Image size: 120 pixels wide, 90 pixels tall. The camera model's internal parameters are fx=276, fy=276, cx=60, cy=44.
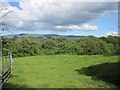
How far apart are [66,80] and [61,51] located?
93.2ft

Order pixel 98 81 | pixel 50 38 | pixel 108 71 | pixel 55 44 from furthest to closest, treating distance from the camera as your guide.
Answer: pixel 50 38 → pixel 55 44 → pixel 108 71 → pixel 98 81

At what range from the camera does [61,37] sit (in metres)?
48.2

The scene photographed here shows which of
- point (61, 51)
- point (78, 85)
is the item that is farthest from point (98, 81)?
point (61, 51)

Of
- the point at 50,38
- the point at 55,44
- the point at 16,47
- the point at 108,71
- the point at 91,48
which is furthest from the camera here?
the point at 50,38

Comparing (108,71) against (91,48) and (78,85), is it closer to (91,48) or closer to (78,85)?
(78,85)

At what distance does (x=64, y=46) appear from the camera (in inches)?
1619

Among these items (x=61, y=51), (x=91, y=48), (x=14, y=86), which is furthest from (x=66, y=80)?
(x=61, y=51)

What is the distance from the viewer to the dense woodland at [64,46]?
36.2m

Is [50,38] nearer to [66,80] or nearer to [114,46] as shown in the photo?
[114,46]

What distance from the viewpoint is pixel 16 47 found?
A: 133ft

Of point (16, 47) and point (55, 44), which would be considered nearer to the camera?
point (16, 47)

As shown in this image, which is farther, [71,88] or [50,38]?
[50,38]

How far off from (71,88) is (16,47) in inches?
1208

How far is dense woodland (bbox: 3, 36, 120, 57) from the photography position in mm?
36219
